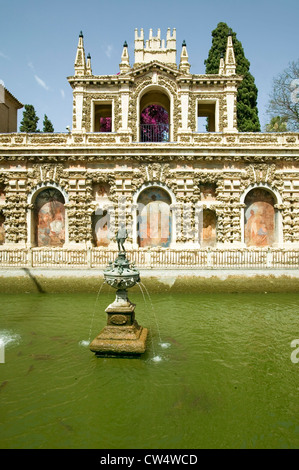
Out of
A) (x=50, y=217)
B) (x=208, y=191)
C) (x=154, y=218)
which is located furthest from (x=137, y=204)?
(x=50, y=217)

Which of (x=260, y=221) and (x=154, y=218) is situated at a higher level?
(x=154, y=218)

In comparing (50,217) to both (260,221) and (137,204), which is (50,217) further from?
(260,221)

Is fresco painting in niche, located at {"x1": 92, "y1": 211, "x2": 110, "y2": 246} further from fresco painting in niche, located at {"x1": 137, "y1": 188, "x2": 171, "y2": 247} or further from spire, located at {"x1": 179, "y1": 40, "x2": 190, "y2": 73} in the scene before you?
spire, located at {"x1": 179, "y1": 40, "x2": 190, "y2": 73}

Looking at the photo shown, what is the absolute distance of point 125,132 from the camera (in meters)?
19.9

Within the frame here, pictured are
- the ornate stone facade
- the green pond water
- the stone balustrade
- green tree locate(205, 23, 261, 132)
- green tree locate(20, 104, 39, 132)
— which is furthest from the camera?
green tree locate(20, 104, 39, 132)

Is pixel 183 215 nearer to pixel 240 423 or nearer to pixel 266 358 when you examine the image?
pixel 266 358

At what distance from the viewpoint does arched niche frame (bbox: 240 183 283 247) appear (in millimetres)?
20094

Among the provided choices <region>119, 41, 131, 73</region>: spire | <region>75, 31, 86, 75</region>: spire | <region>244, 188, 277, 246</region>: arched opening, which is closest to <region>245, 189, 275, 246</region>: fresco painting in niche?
<region>244, 188, 277, 246</region>: arched opening

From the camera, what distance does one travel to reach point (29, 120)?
33.1m

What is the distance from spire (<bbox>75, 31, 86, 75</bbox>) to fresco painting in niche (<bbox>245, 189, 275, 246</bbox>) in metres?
14.0

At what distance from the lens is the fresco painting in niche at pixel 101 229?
2019cm

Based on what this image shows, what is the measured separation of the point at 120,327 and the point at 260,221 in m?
15.5

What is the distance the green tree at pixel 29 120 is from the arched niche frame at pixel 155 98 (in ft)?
51.5

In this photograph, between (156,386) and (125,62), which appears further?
(125,62)
